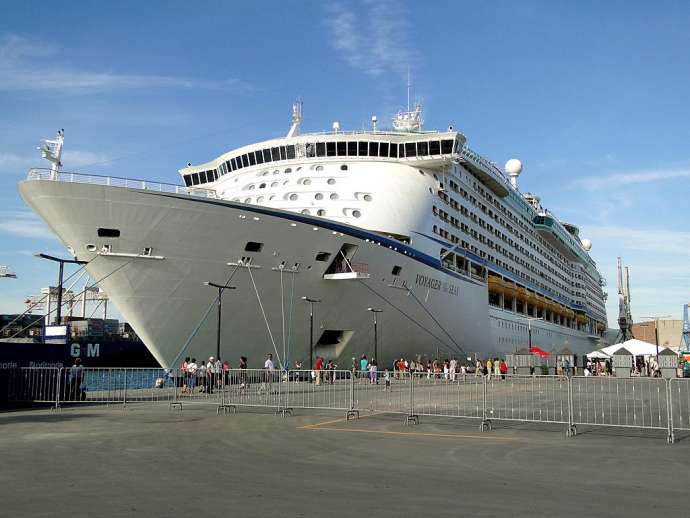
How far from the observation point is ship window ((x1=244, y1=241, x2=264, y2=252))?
23344 millimetres

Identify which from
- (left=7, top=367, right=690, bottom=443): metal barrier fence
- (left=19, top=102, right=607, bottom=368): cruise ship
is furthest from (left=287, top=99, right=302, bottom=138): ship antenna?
(left=7, top=367, right=690, bottom=443): metal barrier fence

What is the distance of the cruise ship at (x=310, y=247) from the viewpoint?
866 inches

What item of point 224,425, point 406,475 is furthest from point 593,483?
point 224,425

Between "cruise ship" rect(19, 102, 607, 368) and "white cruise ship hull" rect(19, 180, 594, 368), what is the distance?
49mm

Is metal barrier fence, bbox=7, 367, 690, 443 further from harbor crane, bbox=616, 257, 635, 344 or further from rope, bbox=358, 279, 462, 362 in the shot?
harbor crane, bbox=616, 257, 635, 344

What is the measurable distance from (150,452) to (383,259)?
772 inches

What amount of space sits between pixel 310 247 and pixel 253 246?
7.97 ft

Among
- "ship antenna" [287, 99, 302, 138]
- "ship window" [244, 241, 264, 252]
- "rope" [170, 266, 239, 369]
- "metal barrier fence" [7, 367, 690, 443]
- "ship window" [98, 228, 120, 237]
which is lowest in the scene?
"metal barrier fence" [7, 367, 690, 443]

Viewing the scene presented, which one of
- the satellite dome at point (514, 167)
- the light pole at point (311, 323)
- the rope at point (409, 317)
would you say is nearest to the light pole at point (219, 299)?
the light pole at point (311, 323)

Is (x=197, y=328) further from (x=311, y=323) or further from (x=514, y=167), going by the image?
(x=514, y=167)

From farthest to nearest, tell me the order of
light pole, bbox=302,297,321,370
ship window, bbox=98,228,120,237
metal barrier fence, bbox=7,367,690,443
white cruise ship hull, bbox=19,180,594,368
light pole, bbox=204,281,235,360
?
light pole, bbox=302,297,321,370 < light pole, bbox=204,281,235,360 < ship window, bbox=98,228,120,237 < white cruise ship hull, bbox=19,180,594,368 < metal barrier fence, bbox=7,367,690,443

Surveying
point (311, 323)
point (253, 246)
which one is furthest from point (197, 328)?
point (311, 323)

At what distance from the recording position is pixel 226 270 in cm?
2320

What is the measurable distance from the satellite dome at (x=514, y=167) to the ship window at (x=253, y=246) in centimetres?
5019
